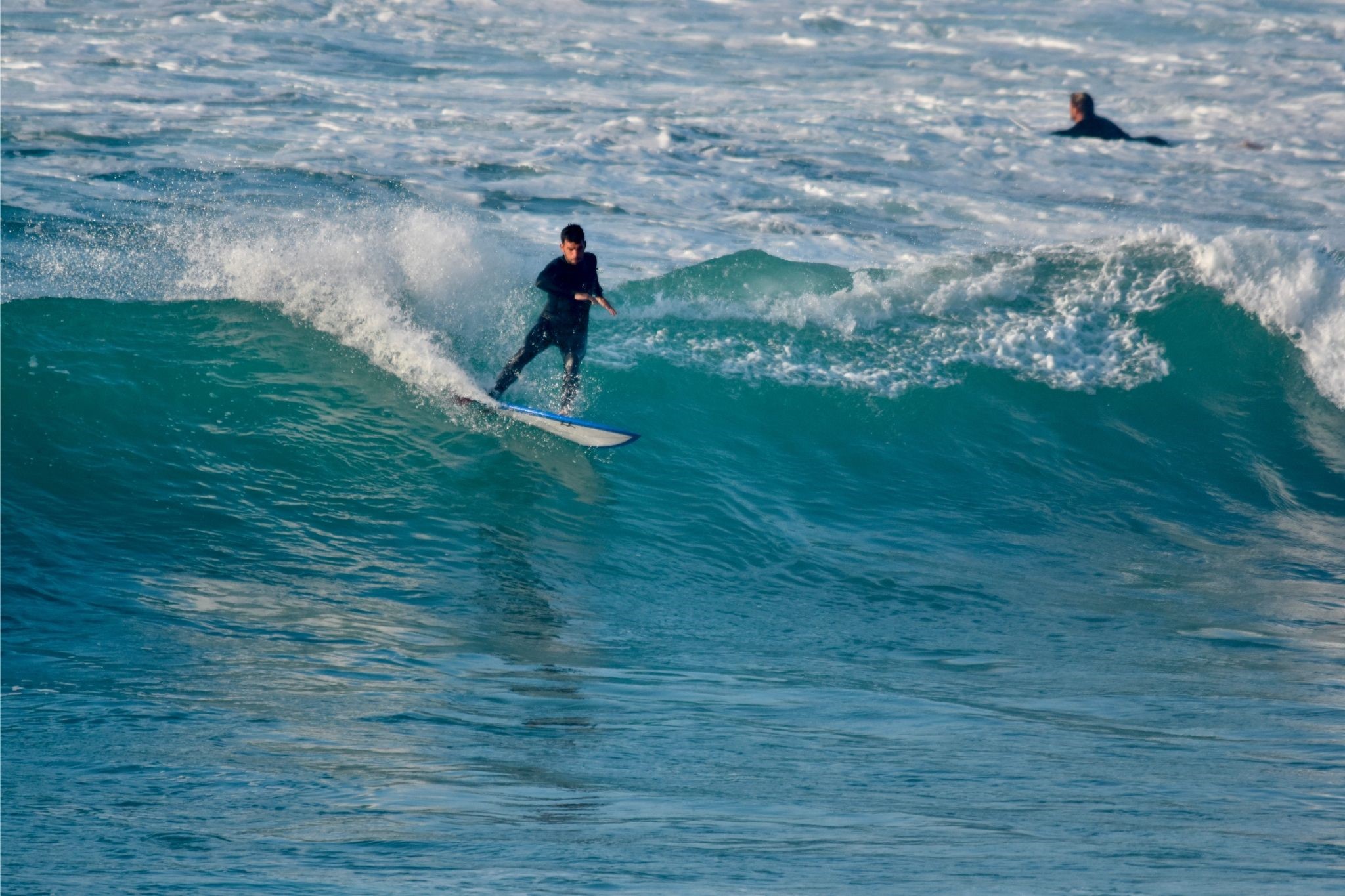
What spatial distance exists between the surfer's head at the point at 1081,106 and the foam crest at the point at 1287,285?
189 inches

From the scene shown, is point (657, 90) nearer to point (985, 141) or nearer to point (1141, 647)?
point (985, 141)

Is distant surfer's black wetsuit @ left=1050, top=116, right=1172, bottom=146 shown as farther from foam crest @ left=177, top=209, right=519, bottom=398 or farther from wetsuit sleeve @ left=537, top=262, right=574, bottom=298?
wetsuit sleeve @ left=537, top=262, right=574, bottom=298

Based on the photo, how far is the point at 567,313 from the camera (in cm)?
871

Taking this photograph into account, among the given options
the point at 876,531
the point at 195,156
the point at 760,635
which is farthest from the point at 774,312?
the point at 195,156

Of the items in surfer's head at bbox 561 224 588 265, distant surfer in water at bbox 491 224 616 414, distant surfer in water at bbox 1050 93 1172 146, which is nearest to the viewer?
surfer's head at bbox 561 224 588 265

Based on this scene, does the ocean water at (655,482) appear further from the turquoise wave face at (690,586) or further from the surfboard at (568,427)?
the surfboard at (568,427)

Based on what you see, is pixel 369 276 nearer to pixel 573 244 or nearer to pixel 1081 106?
pixel 573 244

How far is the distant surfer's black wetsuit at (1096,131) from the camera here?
16.5m

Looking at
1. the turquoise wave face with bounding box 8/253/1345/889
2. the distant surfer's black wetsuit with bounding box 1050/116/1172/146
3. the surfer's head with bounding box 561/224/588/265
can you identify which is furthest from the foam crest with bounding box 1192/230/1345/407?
the surfer's head with bounding box 561/224/588/265

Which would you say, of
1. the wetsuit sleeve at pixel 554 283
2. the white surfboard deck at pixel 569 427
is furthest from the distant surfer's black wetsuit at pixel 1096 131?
the wetsuit sleeve at pixel 554 283

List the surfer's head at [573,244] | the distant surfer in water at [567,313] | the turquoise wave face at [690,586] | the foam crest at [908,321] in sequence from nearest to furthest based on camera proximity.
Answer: the turquoise wave face at [690,586], the surfer's head at [573,244], the distant surfer in water at [567,313], the foam crest at [908,321]

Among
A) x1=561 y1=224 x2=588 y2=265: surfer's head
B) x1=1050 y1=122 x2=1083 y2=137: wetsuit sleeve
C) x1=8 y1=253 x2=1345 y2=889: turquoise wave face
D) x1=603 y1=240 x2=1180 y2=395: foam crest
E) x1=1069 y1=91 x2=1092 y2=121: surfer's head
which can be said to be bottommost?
x1=8 y1=253 x2=1345 y2=889: turquoise wave face

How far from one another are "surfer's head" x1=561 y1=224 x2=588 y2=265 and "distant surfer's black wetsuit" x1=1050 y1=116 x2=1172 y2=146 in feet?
33.5

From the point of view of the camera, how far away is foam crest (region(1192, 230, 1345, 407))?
11.6 m
